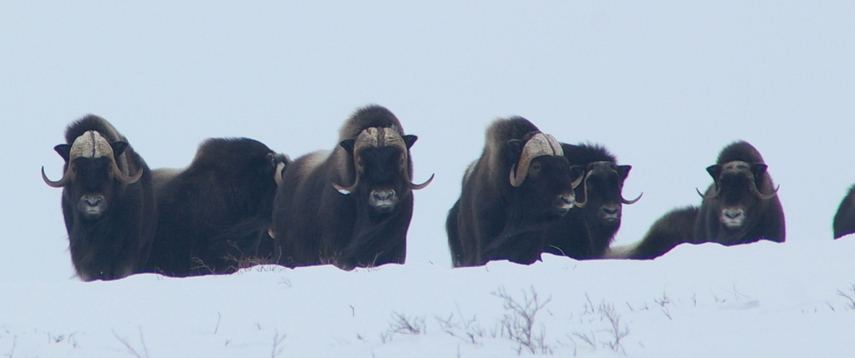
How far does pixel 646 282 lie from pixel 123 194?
198 inches

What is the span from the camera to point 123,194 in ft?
32.3

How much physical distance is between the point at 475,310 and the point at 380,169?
3.64m

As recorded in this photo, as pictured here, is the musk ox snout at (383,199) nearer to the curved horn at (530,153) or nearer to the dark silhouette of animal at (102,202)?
the curved horn at (530,153)

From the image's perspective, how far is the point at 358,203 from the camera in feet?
31.1

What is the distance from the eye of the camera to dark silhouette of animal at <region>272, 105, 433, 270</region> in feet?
30.4

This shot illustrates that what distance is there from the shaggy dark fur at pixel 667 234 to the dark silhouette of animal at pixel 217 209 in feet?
10.7

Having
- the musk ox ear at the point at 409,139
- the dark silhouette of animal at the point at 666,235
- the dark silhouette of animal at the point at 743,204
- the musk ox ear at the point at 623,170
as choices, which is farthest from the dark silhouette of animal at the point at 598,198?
the musk ox ear at the point at 409,139

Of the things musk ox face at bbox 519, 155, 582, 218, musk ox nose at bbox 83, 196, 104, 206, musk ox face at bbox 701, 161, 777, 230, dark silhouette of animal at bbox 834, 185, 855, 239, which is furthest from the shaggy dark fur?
musk ox nose at bbox 83, 196, 104, 206

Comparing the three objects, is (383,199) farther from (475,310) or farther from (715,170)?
(475,310)

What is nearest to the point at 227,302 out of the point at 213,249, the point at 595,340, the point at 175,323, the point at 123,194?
the point at 175,323

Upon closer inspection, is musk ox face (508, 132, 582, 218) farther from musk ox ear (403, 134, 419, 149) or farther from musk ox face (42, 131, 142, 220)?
musk ox face (42, 131, 142, 220)

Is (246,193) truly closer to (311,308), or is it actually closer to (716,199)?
(716,199)

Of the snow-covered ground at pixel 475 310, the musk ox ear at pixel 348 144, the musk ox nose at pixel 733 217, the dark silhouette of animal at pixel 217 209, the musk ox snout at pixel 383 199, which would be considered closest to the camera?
the snow-covered ground at pixel 475 310

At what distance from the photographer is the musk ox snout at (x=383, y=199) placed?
360 inches
